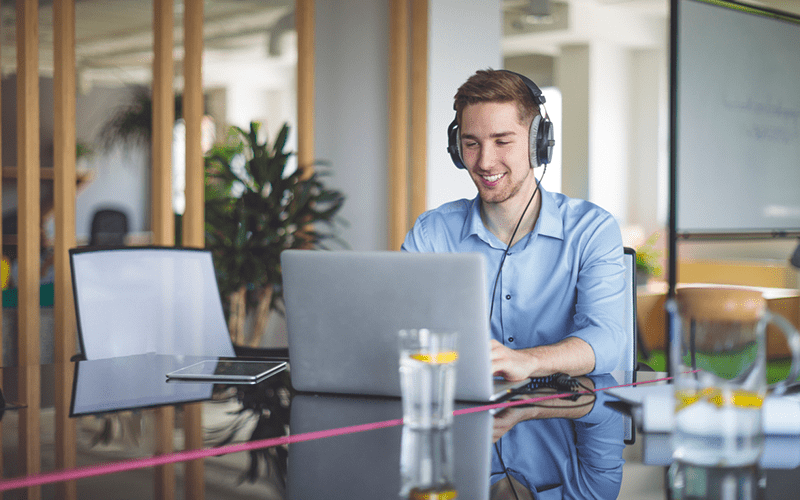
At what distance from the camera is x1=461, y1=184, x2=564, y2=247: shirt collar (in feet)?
6.25

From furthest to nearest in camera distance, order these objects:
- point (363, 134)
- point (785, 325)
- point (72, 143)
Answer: point (363, 134) → point (72, 143) → point (785, 325)

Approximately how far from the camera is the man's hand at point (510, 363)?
135 cm

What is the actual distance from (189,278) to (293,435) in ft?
4.08

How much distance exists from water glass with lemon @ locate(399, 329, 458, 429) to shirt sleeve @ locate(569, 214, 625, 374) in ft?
2.01

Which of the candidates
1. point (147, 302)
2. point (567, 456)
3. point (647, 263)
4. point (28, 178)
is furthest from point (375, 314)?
point (647, 263)

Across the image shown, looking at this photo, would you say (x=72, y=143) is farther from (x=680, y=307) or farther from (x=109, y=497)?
(x=680, y=307)

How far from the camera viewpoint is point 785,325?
832mm

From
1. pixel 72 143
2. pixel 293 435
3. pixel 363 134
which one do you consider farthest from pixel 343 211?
pixel 293 435

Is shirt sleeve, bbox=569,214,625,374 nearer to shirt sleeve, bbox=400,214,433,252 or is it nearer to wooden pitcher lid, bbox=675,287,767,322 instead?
shirt sleeve, bbox=400,214,433,252

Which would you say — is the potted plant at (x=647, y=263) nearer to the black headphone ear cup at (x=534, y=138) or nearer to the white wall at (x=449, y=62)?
the white wall at (x=449, y=62)

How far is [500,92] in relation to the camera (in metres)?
1.92

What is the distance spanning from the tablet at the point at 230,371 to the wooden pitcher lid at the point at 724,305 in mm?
892

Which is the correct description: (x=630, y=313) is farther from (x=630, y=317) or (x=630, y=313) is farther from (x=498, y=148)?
(x=498, y=148)

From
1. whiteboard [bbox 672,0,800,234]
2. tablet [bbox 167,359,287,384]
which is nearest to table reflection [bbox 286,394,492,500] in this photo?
tablet [bbox 167,359,287,384]
